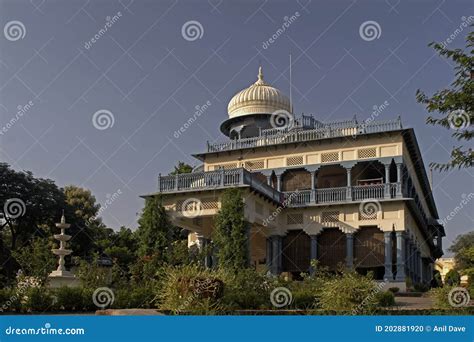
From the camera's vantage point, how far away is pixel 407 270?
3064 centimetres

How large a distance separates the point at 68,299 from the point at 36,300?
1021 mm

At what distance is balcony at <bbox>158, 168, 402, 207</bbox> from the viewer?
26344mm

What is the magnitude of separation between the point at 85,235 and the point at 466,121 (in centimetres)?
3410

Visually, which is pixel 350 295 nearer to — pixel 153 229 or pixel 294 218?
pixel 153 229

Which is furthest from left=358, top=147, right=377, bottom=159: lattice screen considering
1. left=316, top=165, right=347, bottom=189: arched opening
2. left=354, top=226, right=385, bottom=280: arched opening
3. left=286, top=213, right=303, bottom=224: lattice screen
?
left=286, top=213, right=303, bottom=224: lattice screen

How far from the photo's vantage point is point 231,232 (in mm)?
24766

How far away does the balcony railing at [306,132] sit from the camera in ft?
97.3

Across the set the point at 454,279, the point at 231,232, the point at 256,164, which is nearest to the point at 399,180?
the point at 454,279

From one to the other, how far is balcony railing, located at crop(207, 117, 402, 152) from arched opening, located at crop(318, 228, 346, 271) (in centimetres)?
517

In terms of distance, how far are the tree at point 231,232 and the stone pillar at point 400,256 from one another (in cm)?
835

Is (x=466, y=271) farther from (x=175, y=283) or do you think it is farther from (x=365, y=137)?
(x=365, y=137)

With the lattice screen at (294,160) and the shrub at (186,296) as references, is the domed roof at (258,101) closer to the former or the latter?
the lattice screen at (294,160)
